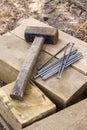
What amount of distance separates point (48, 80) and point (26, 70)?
215 mm

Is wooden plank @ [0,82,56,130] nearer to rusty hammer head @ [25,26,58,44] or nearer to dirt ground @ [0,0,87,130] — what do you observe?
rusty hammer head @ [25,26,58,44]

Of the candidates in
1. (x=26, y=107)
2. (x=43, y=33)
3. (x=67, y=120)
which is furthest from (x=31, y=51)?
(x=67, y=120)

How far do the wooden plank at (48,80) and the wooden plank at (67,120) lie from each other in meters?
0.13

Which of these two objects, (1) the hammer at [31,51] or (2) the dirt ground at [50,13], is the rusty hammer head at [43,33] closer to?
(1) the hammer at [31,51]

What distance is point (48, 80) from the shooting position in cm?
277

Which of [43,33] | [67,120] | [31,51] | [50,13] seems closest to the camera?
[67,120]

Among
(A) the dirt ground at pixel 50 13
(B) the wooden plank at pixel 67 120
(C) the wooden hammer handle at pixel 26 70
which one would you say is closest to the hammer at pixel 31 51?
(C) the wooden hammer handle at pixel 26 70

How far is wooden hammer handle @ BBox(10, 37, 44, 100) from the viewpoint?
2.53 meters

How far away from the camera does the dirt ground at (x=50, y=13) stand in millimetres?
3891

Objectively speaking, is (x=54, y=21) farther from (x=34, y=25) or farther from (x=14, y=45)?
(x=14, y=45)

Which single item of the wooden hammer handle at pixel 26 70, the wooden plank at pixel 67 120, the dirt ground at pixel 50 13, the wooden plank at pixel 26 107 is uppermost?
the wooden hammer handle at pixel 26 70

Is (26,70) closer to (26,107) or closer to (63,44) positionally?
(26,107)

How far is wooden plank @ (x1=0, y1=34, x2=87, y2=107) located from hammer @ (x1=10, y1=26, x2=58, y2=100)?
0.10m

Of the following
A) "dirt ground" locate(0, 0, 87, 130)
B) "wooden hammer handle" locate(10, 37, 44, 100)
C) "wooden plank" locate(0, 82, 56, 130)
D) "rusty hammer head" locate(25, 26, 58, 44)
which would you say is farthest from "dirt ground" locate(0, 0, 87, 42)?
"wooden plank" locate(0, 82, 56, 130)
